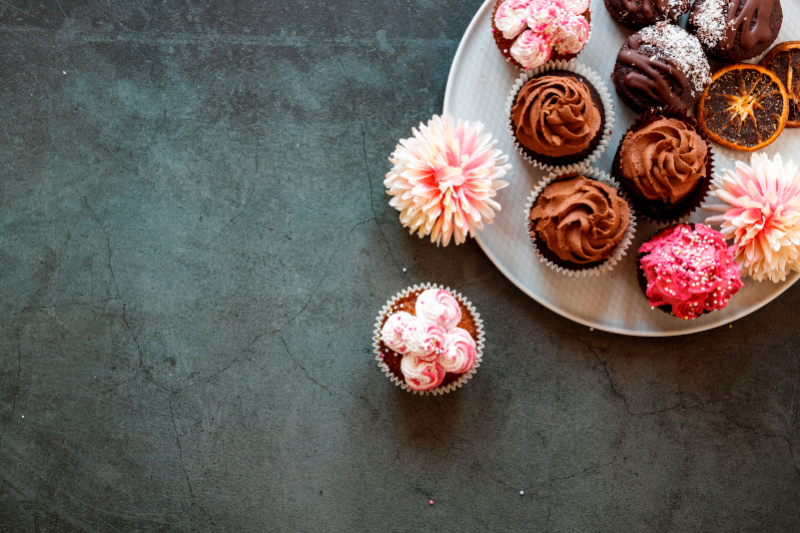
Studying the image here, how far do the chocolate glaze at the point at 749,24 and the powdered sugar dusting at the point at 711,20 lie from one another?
0.06 ft

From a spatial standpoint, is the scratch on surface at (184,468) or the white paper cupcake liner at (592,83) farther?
the scratch on surface at (184,468)

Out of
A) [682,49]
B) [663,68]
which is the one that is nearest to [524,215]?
[663,68]

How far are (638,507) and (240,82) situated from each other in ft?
9.39

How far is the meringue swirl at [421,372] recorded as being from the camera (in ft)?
6.59

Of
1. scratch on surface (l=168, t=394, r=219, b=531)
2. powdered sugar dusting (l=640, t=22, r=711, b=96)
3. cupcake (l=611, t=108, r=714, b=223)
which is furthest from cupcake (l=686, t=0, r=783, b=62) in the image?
scratch on surface (l=168, t=394, r=219, b=531)

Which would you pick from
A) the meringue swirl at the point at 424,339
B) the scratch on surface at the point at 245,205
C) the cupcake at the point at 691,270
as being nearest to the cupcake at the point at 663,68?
the cupcake at the point at 691,270

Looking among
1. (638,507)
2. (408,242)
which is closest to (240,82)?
(408,242)

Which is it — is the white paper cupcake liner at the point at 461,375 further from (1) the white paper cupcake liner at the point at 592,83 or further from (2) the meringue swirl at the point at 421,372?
(1) the white paper cupcake liner at the point at 592,83

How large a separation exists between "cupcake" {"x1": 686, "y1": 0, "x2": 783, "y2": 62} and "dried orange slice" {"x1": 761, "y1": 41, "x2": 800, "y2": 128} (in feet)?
0.31

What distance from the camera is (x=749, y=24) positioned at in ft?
6.75

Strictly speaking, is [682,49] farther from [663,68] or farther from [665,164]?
[665,164]

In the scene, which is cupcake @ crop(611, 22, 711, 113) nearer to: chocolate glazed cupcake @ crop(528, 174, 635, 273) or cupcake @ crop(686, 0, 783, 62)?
cupcake @ crop(686, 0, 783, 62)

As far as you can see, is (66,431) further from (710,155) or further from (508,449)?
(710,155)

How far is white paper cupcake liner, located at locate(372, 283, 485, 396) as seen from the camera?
223 cm
